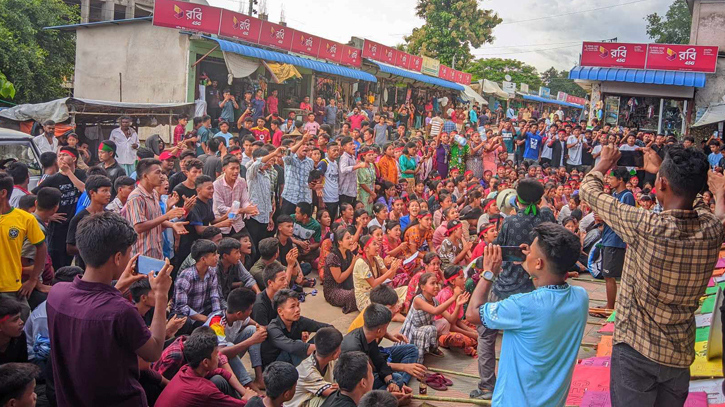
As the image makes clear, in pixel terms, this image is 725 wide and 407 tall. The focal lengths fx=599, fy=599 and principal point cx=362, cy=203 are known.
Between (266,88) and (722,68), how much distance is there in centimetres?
1427

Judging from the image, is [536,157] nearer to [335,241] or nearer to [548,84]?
[335,241]

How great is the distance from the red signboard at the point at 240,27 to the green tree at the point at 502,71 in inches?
1259

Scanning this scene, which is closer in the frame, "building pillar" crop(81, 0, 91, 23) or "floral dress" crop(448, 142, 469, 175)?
"floral dress" crop(448, 142, 469, 175)

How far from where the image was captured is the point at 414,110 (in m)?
25.1

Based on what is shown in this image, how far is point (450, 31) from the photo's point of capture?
36094mm

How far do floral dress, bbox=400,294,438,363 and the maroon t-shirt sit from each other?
3.38 meters

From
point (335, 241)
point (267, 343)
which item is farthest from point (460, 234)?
point (267, 343)

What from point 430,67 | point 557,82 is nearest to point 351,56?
point 430,67

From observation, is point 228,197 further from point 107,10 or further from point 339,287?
point 107,10

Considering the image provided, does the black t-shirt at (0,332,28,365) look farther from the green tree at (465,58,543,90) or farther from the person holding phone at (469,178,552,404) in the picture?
the green tree at (465,58,543,90)

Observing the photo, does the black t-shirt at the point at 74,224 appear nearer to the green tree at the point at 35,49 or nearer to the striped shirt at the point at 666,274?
the striped shirt at the point at 666,274

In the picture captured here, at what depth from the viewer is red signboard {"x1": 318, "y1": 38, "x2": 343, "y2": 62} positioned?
18969 mm

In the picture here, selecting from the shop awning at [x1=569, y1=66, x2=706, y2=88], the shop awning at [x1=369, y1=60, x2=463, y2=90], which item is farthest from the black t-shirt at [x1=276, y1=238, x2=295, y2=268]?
the shop awning at [x1=369, y1=60, x2=463, y2=90]

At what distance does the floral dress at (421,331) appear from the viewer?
225 inches
